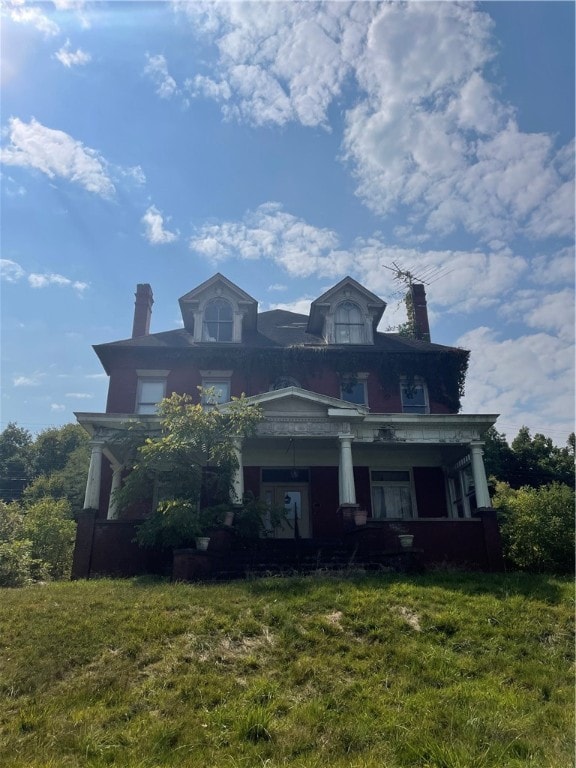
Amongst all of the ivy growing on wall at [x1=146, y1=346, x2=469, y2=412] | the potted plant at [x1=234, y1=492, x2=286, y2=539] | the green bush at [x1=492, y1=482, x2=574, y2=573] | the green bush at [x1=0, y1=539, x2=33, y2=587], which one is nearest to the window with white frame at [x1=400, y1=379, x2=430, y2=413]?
the ivy growing on wall at [x1=146, y1=346, x2=469, y2=412]

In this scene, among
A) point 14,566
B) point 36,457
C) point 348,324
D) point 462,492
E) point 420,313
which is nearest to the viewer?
point 14,566

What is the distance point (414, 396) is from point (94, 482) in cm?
1090

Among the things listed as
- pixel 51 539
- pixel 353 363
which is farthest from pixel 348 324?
pixel 51 539

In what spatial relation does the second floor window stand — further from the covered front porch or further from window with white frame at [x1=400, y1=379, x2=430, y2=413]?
the covered front porch

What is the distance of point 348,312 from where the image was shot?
21688 mm

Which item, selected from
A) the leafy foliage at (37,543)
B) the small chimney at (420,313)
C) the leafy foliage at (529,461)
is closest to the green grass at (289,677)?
the leafy foliage at (37,543)

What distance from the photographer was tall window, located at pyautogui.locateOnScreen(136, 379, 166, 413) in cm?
1972

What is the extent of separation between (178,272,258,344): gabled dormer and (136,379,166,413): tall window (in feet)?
7.54

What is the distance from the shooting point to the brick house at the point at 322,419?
15547 mm

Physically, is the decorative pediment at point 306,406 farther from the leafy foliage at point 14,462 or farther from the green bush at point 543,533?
the leafy foliage at point 14,462

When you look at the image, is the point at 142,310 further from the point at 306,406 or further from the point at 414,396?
the point at 414,396

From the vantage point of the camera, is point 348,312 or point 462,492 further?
point 348,312

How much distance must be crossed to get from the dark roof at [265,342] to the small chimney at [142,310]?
1.27 meters

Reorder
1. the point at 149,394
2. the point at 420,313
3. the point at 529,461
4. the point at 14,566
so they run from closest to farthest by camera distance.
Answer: the point at 14,566
the point at 149,394
the point at 420,313
the point at 529,461
